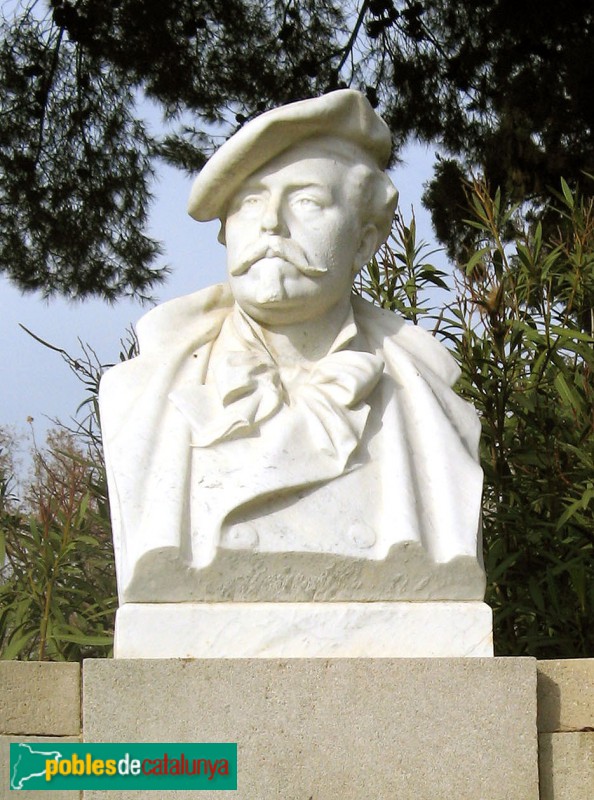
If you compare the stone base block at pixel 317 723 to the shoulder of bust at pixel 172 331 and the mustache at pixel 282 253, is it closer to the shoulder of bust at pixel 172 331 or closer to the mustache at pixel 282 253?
the shoulder of bust at pixel 172 331

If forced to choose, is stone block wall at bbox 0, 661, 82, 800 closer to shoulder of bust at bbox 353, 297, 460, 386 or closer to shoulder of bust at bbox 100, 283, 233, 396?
shoulder of bust at bbox 100, 283, 233, 396

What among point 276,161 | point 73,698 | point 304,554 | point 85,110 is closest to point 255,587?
point 304,554

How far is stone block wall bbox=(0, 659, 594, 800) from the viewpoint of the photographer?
225 cm

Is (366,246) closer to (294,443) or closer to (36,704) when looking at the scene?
(294,443)

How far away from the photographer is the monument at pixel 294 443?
234cm

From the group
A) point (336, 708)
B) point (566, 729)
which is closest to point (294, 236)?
point (336, 708)

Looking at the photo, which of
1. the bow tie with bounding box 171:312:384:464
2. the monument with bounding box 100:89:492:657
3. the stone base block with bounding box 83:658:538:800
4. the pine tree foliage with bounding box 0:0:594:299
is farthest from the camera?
the pine tree foliage with bounding box 0:0:594:299

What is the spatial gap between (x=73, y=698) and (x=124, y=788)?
221 millimetres

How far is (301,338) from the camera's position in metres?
2.63

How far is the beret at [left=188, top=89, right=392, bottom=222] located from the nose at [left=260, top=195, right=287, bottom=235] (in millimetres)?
87

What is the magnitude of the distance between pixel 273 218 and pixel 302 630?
2.48ft

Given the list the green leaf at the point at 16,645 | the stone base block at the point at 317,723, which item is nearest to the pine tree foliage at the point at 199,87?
the green leaf at the point at 16,645

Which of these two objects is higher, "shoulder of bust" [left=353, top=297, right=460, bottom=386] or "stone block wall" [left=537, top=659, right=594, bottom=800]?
"shoulder of bust" [left=353, top=297, right=460, bottom=386]

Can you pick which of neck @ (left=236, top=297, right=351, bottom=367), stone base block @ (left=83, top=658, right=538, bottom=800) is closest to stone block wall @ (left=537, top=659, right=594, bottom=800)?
stone base block @ (left=83, top=658, right=538, bottom=800)
